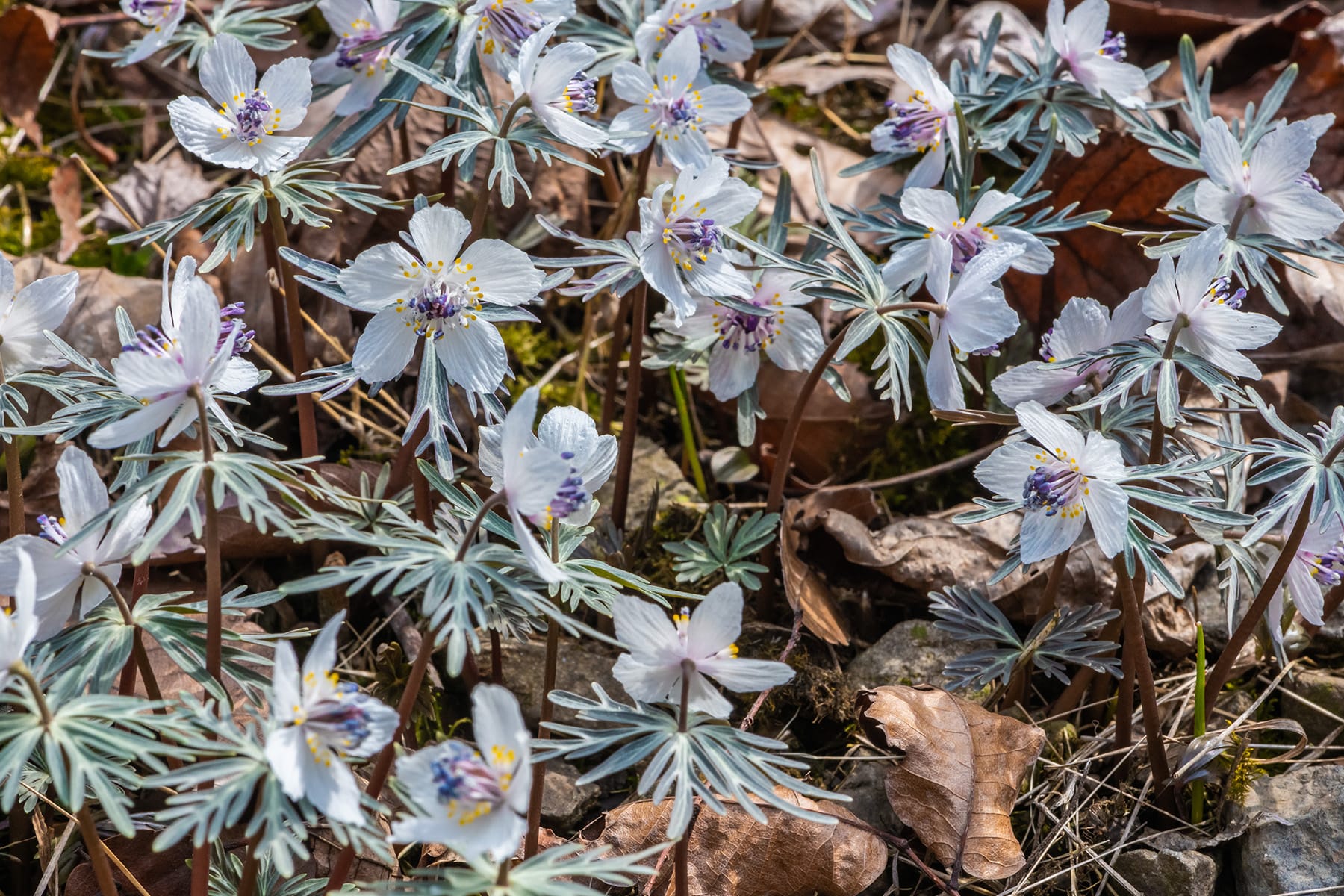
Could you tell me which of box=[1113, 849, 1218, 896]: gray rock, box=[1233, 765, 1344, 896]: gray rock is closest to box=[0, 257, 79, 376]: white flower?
box=[1113, 849, 1218, 896]: gray rock

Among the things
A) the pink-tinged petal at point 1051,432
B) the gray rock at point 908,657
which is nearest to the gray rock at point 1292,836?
the gray rock at point 908,657

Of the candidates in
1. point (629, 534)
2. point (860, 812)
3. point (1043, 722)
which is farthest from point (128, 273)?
point (1043, 722)

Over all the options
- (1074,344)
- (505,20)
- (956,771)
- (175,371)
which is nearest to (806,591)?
(956,771)

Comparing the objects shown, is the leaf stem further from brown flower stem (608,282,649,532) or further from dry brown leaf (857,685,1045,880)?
dry brown leaf (857,685,1045,880)

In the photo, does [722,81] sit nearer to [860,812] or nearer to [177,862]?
[860,812]

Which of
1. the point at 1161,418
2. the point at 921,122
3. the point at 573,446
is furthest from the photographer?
the point at 921,122

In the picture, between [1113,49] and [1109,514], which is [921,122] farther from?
[1109,514]
